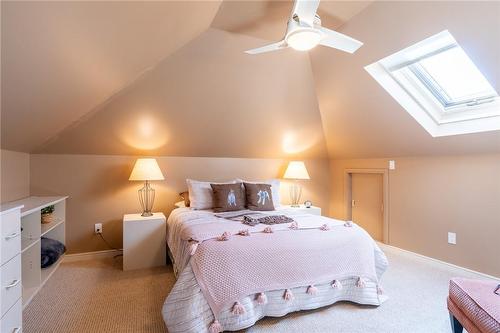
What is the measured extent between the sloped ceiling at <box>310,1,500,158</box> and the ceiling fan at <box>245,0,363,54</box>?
619 mm

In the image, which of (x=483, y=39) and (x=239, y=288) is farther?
(x=483, y=39)

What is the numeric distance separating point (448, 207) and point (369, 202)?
118cm

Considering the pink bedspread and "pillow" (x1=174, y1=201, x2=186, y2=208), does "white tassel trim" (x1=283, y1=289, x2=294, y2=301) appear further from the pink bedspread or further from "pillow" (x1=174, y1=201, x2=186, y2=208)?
"pillow" (x1=174, y1=201, x2=186, y2=208)

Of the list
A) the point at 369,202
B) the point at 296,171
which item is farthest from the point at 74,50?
the point at 369,202

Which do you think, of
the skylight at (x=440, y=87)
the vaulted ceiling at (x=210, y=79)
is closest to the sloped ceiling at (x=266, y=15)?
the vaulted ceiling at (x=210, y=79)

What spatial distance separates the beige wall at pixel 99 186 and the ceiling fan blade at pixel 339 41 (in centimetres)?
254

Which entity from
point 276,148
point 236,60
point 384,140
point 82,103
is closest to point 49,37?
point 82,103

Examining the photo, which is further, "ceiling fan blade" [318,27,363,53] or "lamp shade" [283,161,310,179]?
"lamp shade" [283,161,310,179]

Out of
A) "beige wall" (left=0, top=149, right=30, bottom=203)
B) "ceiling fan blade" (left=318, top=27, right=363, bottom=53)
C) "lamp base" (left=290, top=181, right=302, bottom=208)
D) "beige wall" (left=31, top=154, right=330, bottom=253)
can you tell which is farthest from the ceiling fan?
"lamp base" (left=290, top=181, right=302, bottom=208)

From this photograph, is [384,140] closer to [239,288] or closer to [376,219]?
[376,219]

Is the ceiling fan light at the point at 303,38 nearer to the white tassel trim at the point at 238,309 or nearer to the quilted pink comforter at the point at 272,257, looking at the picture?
the quilted pink comforter at the point at 272,257

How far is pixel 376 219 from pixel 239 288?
117 inches

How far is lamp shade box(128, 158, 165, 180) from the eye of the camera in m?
3.24

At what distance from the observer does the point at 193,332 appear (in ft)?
5.64
